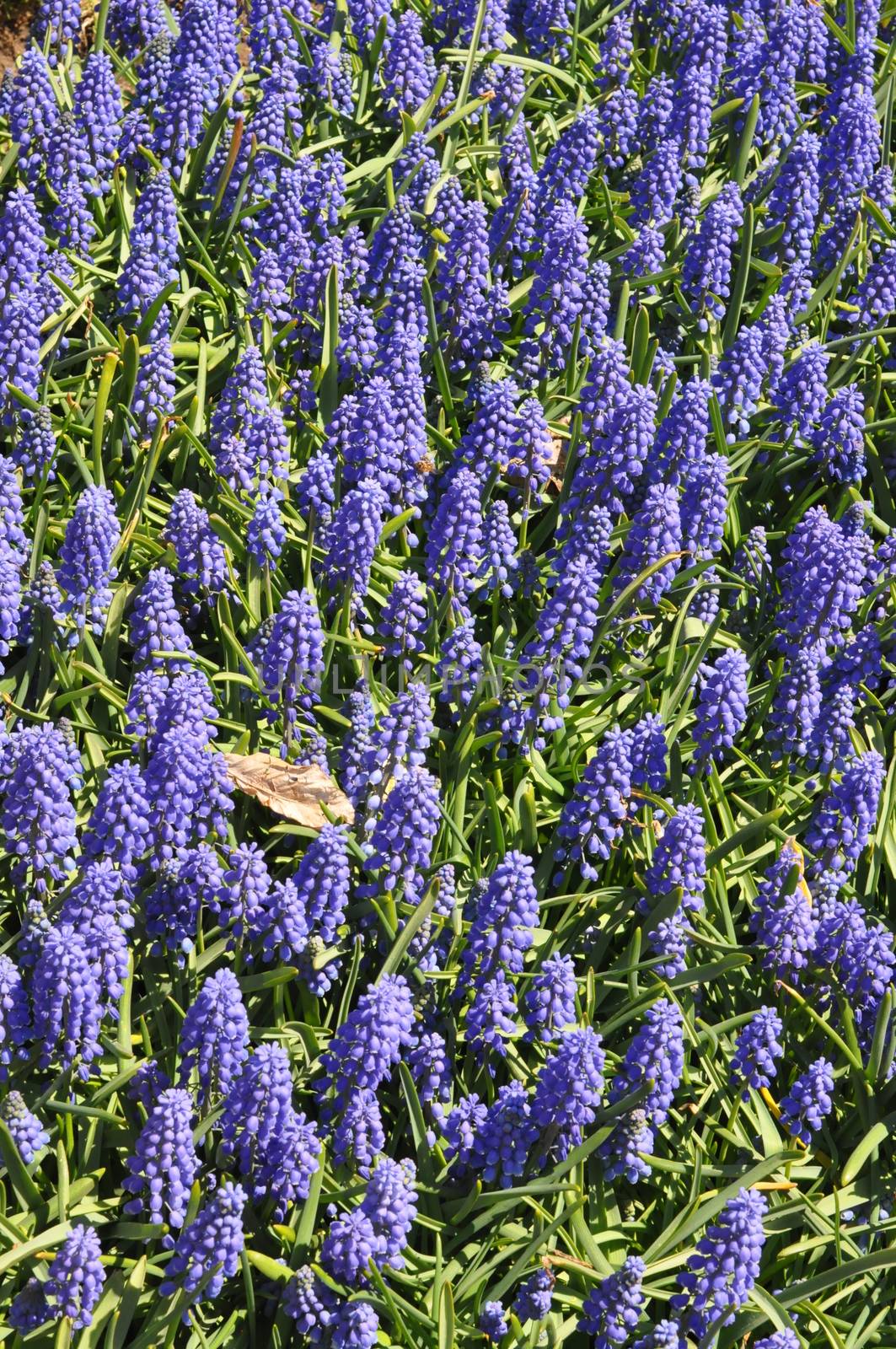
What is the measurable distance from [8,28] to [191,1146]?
791 centimetres

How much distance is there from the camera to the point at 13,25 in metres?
10.4

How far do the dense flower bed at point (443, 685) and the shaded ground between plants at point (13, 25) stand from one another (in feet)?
5.01

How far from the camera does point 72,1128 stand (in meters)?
5.38

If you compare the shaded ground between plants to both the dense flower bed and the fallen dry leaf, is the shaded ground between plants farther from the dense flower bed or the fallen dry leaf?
the fallen dry leaf

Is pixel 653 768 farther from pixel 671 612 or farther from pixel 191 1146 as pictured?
pixel 191 1146

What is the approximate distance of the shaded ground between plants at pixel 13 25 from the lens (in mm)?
10266

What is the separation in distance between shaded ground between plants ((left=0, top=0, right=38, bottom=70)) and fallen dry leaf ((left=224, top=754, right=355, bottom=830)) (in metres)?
6.24

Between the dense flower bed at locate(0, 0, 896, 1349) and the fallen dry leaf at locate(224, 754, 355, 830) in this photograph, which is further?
the fallen dry leaf at locate(224, 754, 355, 830)

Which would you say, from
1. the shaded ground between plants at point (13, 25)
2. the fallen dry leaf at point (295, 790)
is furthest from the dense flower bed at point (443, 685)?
the shaded ground between plants at point (13, 25)

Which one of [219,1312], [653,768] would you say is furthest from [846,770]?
[219,1312]

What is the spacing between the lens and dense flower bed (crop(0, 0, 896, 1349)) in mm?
5289

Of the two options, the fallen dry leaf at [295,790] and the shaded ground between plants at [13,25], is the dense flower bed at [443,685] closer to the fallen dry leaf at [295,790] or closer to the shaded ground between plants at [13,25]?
the fallen dry leaf at [295,790]

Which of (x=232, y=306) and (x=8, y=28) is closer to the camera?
(x=232, y=306)

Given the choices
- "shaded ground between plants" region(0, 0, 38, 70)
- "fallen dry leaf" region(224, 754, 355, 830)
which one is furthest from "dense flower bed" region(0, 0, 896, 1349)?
"shaded ground between plants" region(0, 0, 38, 70)
